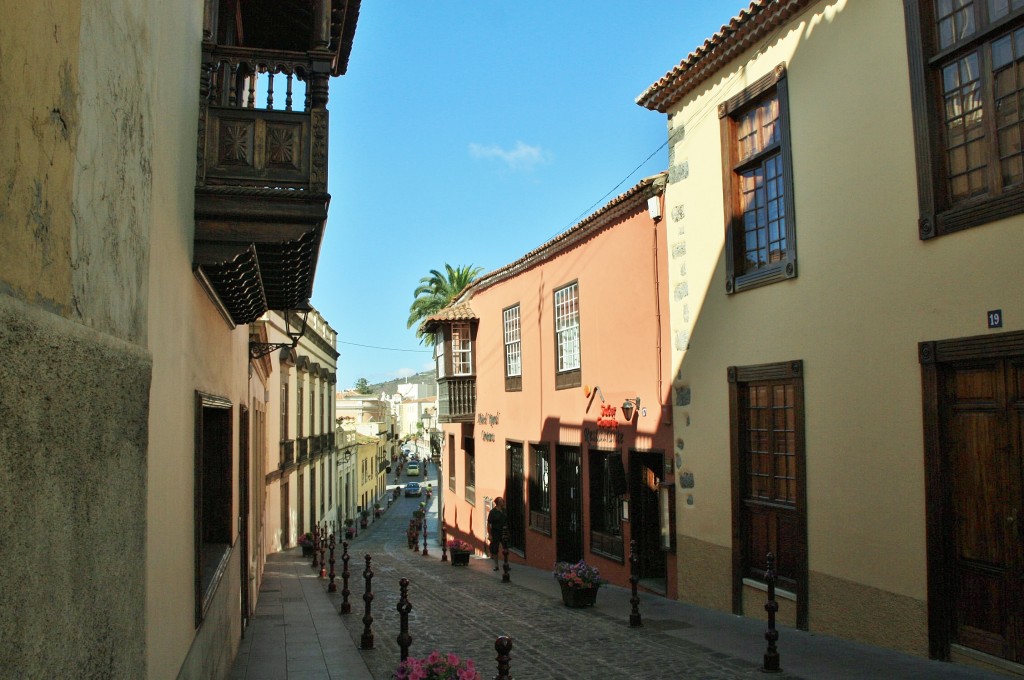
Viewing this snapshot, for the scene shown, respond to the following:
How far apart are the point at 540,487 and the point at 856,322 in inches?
453

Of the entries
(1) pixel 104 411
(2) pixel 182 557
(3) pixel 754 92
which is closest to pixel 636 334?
(3) pixel 754 92

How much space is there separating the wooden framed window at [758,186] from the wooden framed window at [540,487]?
8.63 meters

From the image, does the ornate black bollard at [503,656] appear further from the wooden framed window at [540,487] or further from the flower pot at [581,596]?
the wooden framed window at [540,487]

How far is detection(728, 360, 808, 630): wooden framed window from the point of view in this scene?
945cm

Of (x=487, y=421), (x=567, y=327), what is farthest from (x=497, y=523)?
(x=567, y=327)

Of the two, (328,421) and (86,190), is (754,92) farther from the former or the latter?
(328,421)

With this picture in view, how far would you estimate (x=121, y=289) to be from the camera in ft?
11.6

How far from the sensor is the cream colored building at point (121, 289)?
2.28m

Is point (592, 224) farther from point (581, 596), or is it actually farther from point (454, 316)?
point (454, 316)

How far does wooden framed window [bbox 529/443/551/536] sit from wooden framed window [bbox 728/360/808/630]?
7.97m

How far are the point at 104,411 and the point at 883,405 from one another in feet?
24.0

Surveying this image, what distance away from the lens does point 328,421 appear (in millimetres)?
38750

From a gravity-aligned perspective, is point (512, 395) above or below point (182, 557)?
above

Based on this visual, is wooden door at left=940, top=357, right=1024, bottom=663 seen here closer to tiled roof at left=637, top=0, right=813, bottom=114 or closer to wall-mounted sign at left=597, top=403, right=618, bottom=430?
tiled roof at left=637, top=0, right=813, bottom=114
